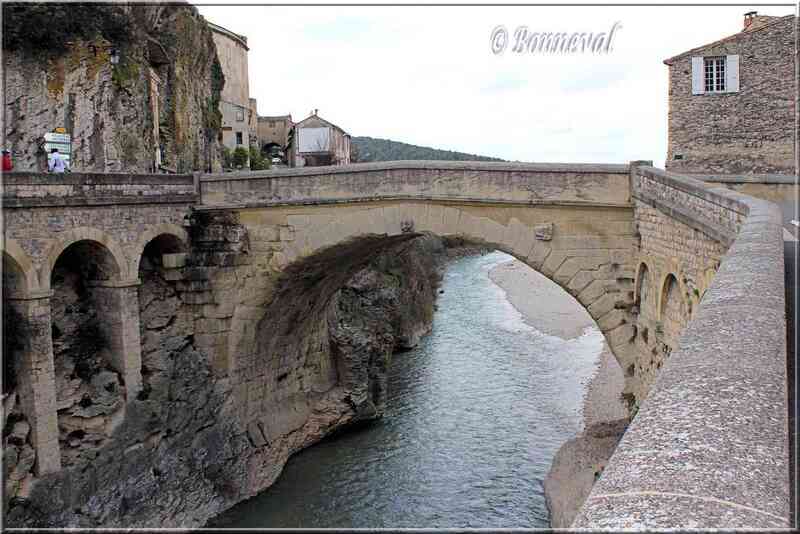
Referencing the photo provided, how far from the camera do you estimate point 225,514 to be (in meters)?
12.7

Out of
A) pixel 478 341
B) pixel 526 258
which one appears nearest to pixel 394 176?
pixel 526 258

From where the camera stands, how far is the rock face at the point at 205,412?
10805mm

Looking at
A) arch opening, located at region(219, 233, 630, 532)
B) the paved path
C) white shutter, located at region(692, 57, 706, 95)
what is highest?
white shutter, located at region(692, 57, 706, 95)

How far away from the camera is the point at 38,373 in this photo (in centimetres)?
1035

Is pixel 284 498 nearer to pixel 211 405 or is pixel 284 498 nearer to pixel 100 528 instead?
pixel 211 405

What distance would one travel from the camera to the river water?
12.3m

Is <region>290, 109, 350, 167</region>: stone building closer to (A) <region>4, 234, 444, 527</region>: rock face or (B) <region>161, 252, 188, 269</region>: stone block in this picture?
(A) <region>4, 234, 444, 527</region>: rock face

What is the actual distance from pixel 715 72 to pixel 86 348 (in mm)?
13492

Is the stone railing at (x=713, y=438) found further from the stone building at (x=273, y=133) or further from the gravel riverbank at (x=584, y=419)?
the stone building at (x=273, y=133)

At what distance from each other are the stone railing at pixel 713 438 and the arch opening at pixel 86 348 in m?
10.1

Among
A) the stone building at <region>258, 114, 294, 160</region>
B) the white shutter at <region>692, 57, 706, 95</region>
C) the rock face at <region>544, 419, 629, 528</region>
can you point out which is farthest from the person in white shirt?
the stone building at <region>258, 114, 294, 160</region>

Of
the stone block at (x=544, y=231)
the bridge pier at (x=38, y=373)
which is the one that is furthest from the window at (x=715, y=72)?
the bridge pier at (x=38, y=373)

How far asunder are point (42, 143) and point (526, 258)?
10.3 metres

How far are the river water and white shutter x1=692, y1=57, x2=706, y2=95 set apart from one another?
7449 mm
